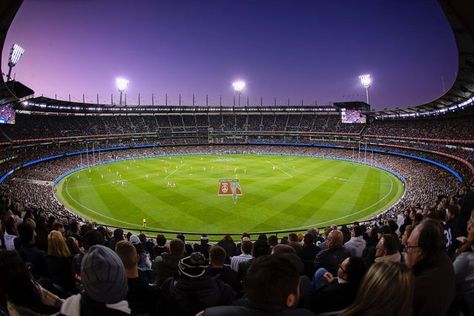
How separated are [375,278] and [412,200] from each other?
1470 inches

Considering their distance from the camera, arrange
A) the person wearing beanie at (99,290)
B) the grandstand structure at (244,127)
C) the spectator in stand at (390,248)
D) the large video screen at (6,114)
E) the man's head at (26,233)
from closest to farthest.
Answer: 1. the person wearing beanie at (99,290)
2. the spectator in stand at (390,248)
3. the man's head at (26,233)
4. the grandstand structure at (244,127)
5. the large video screen at (6,114)

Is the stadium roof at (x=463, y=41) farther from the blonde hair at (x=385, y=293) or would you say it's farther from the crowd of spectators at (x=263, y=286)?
the blonde hair at (x=385, y=293)

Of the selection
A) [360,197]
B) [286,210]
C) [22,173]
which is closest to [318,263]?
[286,210]

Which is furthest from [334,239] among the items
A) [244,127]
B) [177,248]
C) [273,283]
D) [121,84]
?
[244,127]

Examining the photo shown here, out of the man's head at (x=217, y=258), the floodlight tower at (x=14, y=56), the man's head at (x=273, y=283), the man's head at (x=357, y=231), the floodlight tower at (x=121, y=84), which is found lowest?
the man's head at (x=357, y=231)

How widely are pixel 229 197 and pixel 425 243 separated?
3992 cm

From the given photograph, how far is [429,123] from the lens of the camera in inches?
2813

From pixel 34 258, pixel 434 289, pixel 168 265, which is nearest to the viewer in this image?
pixel 434 289

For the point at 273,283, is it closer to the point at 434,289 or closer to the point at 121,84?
the point at 434,289

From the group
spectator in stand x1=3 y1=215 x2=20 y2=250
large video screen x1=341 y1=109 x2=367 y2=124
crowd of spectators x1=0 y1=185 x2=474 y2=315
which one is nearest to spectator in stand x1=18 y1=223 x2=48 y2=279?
crowd of spectators x1=0 y1=185 x2=474 y2=315

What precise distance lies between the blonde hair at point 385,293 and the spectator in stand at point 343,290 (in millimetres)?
1566

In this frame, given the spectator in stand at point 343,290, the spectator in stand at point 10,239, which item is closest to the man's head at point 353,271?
the spectator in stand at point 343,290

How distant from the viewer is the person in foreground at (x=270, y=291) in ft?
9.14

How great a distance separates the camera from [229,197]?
143 ft
